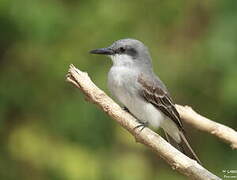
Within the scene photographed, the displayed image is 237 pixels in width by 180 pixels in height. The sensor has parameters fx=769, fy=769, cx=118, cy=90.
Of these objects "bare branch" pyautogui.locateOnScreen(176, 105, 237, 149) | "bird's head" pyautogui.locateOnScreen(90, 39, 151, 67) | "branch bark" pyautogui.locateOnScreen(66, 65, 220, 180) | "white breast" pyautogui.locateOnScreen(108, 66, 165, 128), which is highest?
"bird's head" pyautogui.locateOnScreen(90, 39, 151, 67)

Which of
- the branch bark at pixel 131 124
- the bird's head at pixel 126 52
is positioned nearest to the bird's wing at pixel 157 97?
the bird's head at pixel 126 52

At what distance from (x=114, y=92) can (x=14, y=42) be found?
4.39 ft

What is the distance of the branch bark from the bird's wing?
1.49ft

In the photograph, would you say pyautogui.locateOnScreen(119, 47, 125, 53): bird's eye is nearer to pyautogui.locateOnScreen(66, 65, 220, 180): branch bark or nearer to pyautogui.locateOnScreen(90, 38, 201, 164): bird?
pyautogui.locateOnScreen(90, 38, 201, 164): bird

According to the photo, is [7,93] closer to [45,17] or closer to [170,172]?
[45,17]

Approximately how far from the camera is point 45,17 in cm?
503

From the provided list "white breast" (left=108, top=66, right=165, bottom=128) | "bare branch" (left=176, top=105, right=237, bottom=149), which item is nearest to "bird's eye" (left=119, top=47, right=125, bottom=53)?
"white breast" (left=108, top=66, right=165, bottom=128)

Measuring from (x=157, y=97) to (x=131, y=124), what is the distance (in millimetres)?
613

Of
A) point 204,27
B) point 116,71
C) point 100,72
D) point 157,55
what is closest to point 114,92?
point 116,71

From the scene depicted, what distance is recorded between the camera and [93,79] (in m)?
5.07

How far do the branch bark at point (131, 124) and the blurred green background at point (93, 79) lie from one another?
1371 mm

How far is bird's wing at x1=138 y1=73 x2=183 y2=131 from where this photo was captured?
420 centimetres

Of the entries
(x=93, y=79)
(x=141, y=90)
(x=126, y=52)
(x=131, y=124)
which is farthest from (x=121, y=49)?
(x=93, y=79)

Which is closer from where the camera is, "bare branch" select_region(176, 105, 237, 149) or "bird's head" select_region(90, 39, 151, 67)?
"bare branch" select_region(176, 105, 237, 149)
